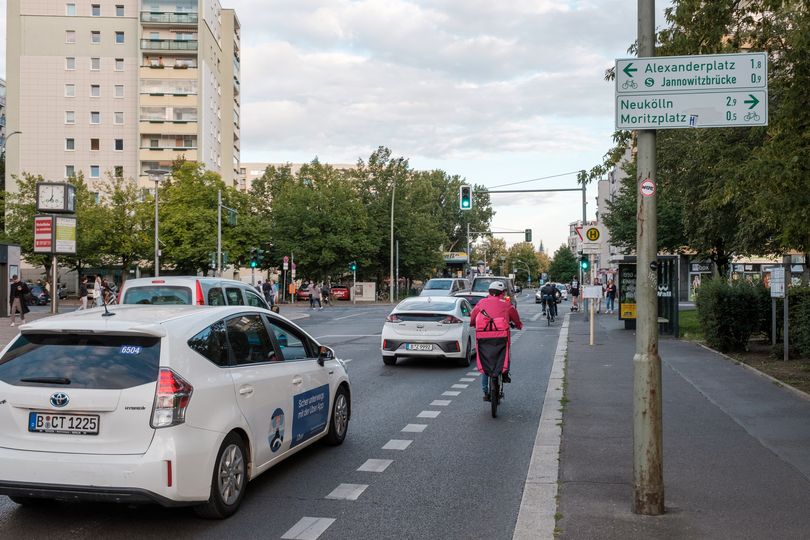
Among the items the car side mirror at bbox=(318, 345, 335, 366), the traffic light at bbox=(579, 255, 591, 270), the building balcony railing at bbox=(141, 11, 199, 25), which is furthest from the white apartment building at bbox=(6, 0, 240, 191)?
the car side mirror at bbox=(318, 345, 335, 366)

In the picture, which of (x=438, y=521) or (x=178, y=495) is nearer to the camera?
(x=178, y=495)

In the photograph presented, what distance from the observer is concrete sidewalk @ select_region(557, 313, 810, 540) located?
5.54 metres

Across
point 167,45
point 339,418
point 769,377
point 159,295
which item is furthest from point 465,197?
point 167,45

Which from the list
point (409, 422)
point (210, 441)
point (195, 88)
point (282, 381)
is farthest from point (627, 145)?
point (195, 88)

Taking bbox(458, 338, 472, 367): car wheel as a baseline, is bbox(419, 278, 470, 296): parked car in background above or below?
above

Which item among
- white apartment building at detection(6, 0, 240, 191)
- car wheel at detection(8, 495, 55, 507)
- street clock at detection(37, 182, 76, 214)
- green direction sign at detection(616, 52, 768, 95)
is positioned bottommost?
car wheel at detection(8, 495, 55, 507)

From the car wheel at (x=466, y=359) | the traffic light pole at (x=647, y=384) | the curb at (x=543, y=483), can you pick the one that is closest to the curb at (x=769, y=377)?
the curb at (x=543, y=483)

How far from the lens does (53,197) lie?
2664 cm

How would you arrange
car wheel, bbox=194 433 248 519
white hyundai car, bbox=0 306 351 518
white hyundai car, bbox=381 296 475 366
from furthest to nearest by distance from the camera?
1. white hyundai car, bbox=381 296 475 366
2. car wheel, bbox=194 433 248 519
3. white hyundai car, bbox=0 306 351 518

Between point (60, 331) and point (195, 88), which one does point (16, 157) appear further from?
point (60, 331)

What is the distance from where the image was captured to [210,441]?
554cm

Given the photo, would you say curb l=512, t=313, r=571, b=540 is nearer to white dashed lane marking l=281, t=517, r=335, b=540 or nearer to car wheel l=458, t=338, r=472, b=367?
white dashed lane marking l=281, t=517, r=335, b=540

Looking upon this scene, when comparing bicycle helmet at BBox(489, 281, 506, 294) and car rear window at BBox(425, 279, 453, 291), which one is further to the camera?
car rear window at BBox(425, 279, 453, 291)

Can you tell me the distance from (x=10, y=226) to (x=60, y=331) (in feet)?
207
